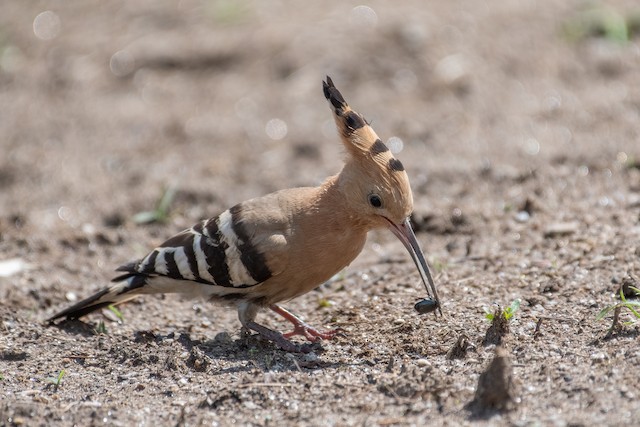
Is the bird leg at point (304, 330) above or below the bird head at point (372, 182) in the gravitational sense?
below

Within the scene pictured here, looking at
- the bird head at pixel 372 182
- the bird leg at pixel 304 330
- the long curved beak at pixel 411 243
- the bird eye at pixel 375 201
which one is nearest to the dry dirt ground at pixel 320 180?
the bird leg at pixel 304 330

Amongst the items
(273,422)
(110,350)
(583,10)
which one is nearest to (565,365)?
(273,422)

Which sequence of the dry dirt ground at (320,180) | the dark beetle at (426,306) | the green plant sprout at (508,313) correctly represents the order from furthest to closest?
the dark beetle at (426,306), the green plant sprout at (508,313), the dry dirt ground at (320,180)

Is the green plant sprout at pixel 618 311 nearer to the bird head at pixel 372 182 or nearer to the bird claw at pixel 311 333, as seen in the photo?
the bird head at pixel 372 182

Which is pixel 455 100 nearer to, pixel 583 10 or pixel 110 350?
pixel 583 10

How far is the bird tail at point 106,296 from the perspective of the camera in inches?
179

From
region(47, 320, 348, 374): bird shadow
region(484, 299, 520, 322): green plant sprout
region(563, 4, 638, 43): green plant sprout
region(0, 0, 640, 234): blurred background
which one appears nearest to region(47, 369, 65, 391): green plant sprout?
region(47, 320, 348, 374): bird shadow

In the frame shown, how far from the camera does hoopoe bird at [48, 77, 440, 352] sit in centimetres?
420

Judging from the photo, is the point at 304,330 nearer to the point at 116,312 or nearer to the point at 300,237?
the point at 300,237

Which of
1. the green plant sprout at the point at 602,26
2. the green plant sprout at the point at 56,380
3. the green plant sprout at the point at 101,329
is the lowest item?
the green plant sprout at the point at 101,329

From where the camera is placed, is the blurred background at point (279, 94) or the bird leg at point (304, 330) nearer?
the bird leg at point (304, 330)

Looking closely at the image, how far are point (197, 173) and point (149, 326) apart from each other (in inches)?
83.8

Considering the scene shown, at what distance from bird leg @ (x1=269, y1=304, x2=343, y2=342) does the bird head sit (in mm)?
484

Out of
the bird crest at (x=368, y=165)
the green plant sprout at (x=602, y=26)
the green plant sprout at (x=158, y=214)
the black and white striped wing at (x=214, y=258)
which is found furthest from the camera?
the green plant sprout at (x=602, y=26)
